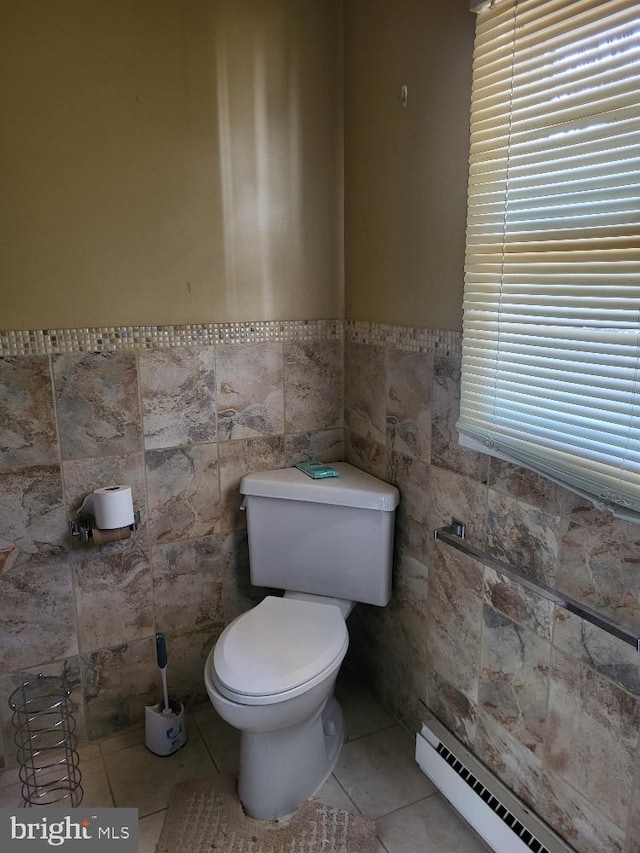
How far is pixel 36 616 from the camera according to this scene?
1936 millimetres

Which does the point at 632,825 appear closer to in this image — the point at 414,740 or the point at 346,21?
the point at 414,740

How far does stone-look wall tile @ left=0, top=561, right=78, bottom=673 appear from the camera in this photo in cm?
190

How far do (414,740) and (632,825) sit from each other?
34.1 inches

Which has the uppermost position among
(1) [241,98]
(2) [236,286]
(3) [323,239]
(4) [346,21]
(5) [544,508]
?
(4) [346,21]

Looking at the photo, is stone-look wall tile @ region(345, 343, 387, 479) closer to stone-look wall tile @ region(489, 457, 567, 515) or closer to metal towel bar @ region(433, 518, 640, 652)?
metal towel bar @ region(433, 518, 640, 652)

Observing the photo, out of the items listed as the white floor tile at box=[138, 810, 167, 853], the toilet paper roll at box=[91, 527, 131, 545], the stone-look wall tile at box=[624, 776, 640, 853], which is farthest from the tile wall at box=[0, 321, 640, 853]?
the white floor tile at box=[138, 810, 167, 853]

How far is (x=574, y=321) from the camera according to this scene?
1274mm

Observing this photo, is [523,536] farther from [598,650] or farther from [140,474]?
[140,474]

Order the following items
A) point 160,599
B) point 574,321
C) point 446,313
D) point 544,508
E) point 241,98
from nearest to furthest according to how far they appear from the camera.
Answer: point 574,321
point 544,508
point 446,313
point 241,98
point 160,599

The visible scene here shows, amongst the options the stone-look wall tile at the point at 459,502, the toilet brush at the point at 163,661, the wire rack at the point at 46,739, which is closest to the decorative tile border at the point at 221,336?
the stone-look wall tile at the point at 459,502

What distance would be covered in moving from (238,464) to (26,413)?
71cm

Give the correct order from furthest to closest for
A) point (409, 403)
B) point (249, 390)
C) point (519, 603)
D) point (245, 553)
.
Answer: point (245, 553), point (249, 390), point (409, 403), point (519, 603)

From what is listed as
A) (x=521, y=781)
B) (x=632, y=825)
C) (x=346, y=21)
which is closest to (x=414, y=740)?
(x=521, y=781)

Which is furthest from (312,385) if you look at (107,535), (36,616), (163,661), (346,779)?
(346,779)
